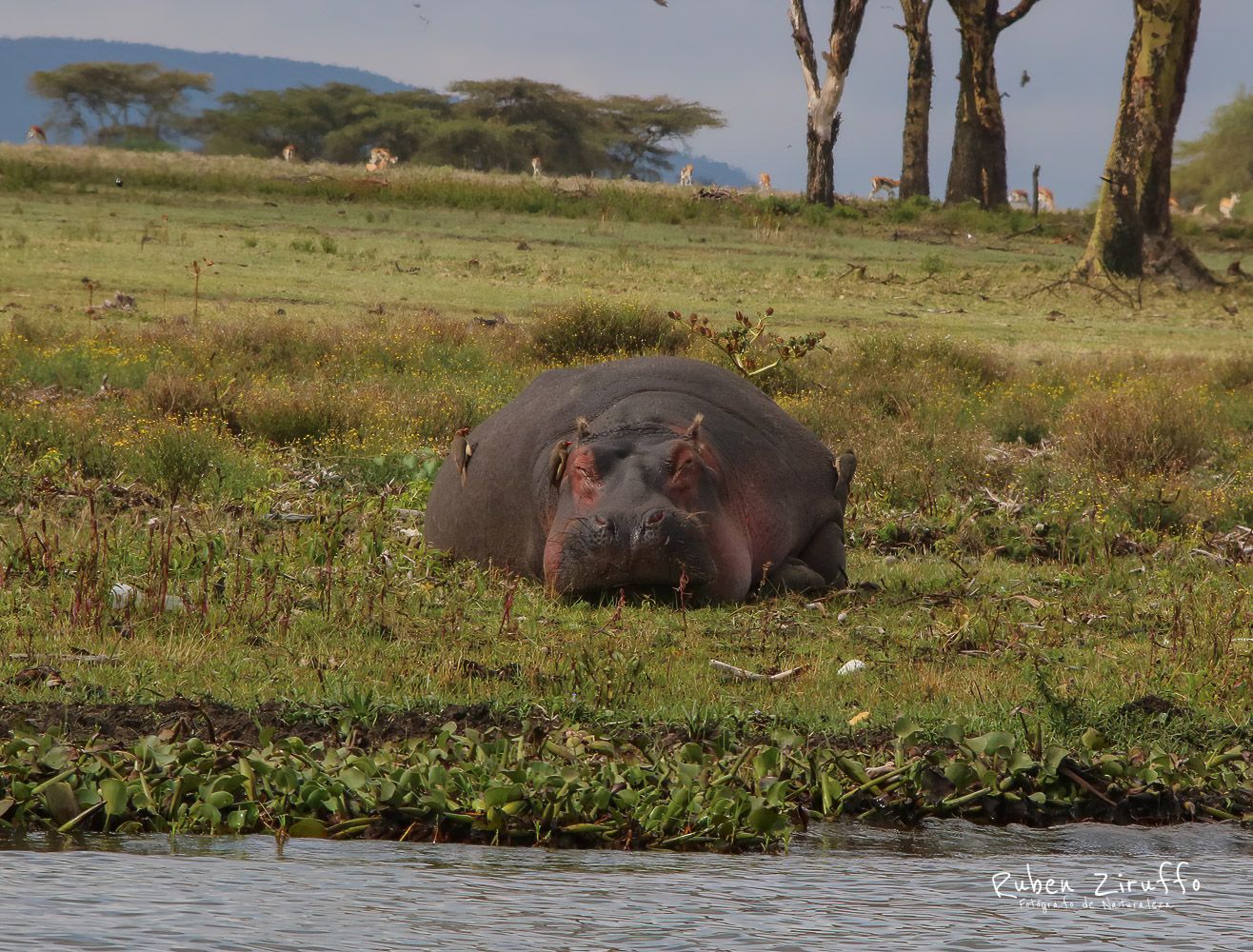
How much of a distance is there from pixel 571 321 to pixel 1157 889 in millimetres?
12989

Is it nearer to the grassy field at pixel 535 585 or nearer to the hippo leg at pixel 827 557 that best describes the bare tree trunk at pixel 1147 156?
the grassy field at pixel 535 585

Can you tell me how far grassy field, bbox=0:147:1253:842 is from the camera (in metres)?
6.61

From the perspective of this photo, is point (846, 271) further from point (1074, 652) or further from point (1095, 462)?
point (1074, 652)

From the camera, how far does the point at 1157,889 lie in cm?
461

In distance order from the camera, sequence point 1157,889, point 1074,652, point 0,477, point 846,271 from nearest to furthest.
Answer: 1. point 1157,889
2. point 1074,652
3. point 0,477
4. point 846,271

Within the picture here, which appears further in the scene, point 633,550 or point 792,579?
point 792,579

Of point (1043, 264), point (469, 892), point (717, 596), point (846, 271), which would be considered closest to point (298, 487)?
point (717, 596)

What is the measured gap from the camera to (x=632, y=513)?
25.6 ft

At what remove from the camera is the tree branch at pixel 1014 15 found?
38.4 metres

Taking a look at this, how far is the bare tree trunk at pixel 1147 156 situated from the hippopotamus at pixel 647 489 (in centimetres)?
1854

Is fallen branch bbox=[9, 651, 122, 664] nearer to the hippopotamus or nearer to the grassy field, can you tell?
the grassy field

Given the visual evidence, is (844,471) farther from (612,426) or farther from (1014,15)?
(1014,15)

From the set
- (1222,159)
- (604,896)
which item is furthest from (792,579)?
(1222,159)

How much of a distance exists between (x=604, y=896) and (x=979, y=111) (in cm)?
3828
